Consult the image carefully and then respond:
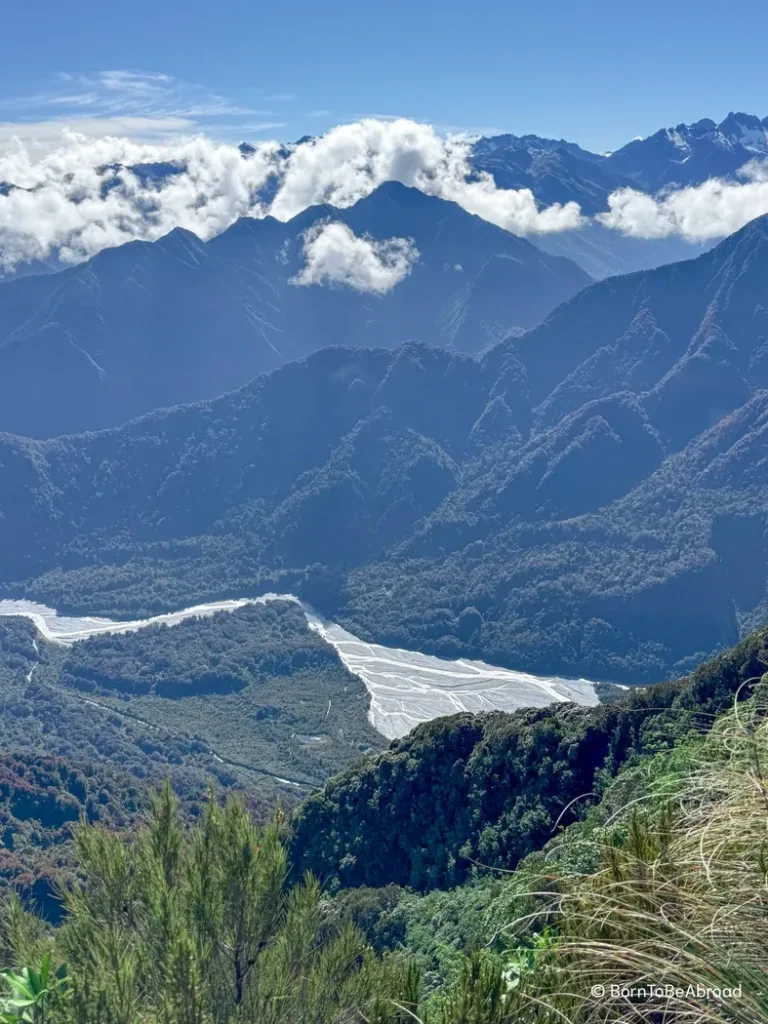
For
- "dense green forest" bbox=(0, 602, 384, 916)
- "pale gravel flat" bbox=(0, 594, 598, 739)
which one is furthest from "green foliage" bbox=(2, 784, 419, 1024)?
"pale gravel flat" bbox=(0, 594, 598, 739)

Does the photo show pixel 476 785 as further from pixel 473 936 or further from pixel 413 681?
pixel 413 681

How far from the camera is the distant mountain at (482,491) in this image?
403 feet

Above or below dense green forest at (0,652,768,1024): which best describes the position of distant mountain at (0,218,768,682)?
below

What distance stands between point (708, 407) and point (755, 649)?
129092mm

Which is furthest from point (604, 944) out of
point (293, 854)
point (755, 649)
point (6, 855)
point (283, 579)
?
point (283, 579)

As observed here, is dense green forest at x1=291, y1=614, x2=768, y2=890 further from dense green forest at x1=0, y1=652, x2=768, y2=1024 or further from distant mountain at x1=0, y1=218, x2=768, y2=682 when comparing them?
distant mountain at x1=0, y1=218, x2=768, y2=682

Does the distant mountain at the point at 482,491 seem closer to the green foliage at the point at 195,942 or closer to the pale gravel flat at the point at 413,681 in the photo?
the pale gravel flat at the point at 413,681

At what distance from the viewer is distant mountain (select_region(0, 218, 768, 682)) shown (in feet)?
403

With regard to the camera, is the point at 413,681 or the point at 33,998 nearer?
the point at 33,998

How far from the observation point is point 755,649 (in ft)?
111

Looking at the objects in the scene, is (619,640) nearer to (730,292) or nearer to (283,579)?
(283,579)

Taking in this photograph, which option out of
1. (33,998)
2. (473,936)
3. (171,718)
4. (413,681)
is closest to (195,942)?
(33,998)

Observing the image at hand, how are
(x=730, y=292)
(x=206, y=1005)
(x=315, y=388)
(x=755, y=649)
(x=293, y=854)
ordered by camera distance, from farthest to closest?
(x=315, y=388)
(x=730, y=292)
(x=293, y=854)
(x=755, y=649)
(x=206, y=1005)

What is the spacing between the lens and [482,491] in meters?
156
